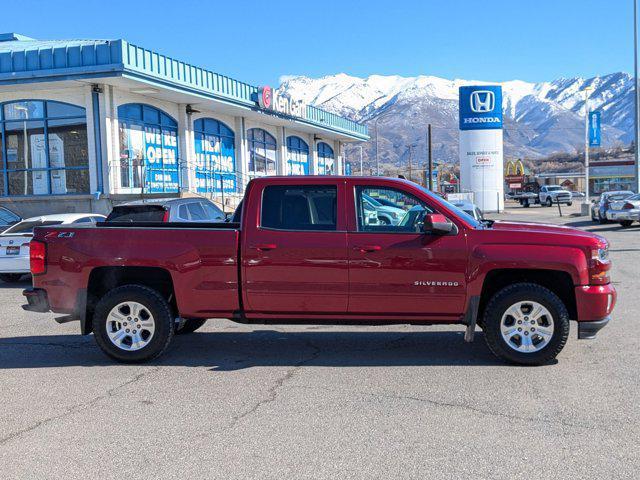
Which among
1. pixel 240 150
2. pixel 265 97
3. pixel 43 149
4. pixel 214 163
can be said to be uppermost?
pixel 265 97

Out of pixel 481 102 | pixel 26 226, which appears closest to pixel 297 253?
pixel 26 226

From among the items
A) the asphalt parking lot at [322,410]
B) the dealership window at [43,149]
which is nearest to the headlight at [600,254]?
the asphalt parking lot at [322,410]

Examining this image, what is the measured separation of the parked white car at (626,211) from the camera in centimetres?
2567

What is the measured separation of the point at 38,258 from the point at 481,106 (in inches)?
1653

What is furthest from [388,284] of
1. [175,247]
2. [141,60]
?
[141,60]

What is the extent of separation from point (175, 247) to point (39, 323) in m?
3.93

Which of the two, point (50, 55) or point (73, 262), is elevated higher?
point (50, 55)

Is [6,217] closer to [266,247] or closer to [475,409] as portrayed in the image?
[266,247]

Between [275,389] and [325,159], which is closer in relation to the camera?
[275,389]

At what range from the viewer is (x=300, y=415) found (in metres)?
5.30

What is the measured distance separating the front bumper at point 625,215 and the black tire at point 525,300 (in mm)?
21567

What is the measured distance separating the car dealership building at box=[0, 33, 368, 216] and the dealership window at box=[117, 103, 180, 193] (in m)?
0.04

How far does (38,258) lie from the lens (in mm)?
7039

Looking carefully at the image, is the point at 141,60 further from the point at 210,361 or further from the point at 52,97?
the point at 210,361
